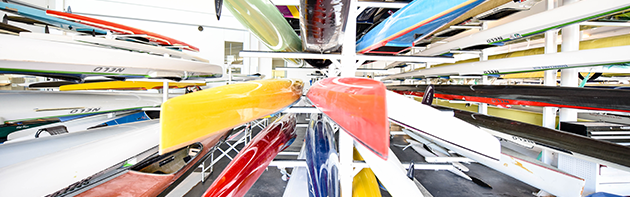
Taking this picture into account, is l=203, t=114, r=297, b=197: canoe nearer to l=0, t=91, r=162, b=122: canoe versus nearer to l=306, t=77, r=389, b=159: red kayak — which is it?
l=306, t=77, r=389, b=159: red kayak

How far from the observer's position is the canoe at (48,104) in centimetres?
96

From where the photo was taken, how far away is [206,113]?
0.57 m

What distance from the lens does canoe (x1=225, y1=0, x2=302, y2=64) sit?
91cm

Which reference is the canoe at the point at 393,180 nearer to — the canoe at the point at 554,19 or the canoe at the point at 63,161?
the canoe at the point at 554,19

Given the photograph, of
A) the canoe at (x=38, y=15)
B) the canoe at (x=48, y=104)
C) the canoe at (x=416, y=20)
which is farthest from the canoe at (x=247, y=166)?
the canoe at (x=38, y=15)

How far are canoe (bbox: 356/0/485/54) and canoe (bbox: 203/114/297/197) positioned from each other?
2.96ft

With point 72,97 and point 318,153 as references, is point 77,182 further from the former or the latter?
point 318,153

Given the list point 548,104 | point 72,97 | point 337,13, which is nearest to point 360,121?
point 337,13

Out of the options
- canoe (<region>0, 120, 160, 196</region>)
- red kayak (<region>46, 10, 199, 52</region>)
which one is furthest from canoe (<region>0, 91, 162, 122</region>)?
red kayak (<region>46, 10, 199, 52</region>)

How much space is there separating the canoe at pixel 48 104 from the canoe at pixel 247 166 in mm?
1051

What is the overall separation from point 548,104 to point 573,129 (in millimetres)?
245

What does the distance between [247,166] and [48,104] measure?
45.5 inches

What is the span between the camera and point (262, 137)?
1.40 metres

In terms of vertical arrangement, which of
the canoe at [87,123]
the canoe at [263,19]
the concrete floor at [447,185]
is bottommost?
the concrete floor at [447,185]
